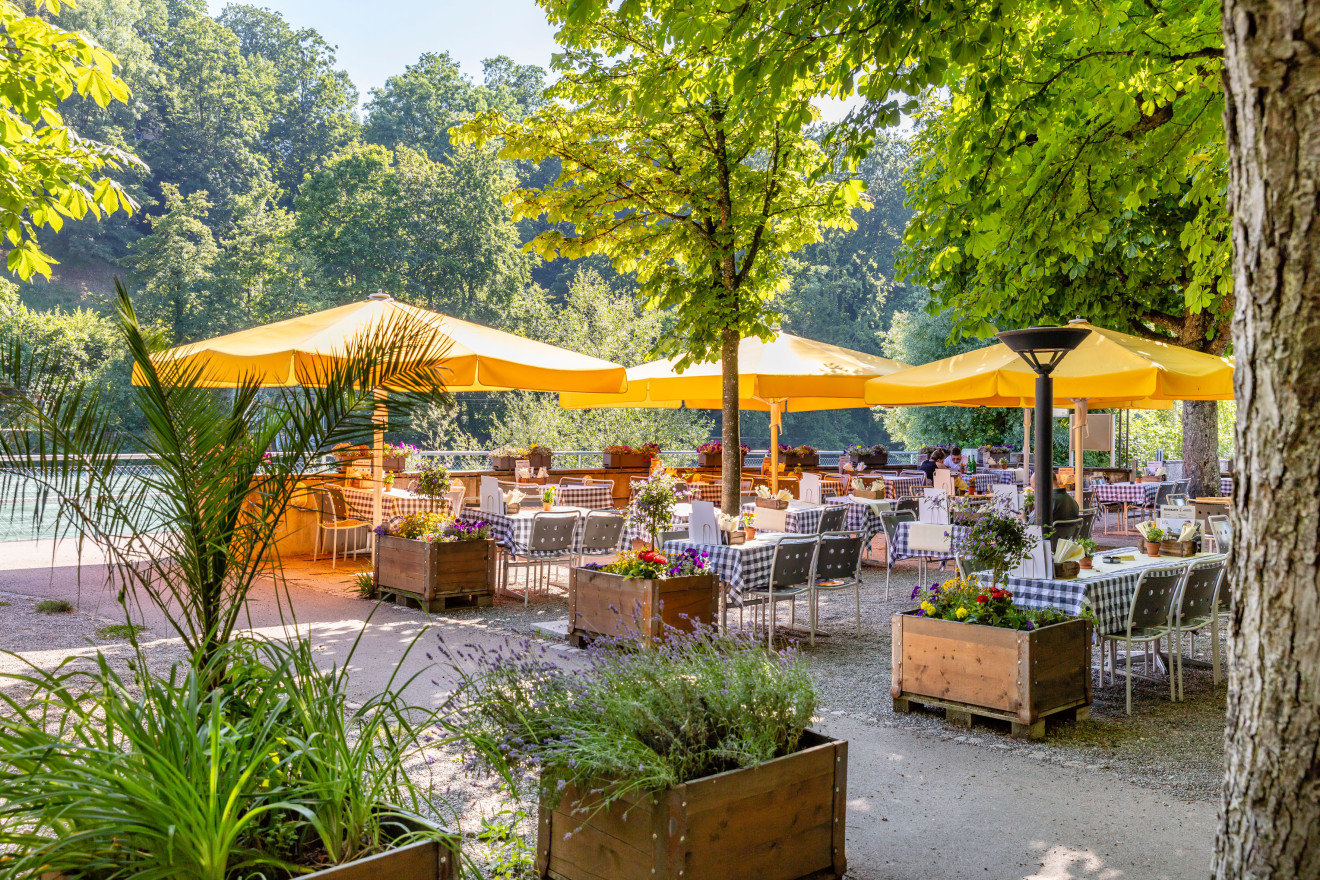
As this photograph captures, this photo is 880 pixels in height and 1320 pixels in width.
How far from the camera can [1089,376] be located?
7914mm

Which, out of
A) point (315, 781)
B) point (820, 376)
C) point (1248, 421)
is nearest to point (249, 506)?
point (315, 781)

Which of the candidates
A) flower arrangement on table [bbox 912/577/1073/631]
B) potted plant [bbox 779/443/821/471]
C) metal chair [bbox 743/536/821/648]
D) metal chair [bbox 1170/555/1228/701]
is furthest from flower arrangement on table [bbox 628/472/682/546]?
potted plant [bbox 779/443/821/471]

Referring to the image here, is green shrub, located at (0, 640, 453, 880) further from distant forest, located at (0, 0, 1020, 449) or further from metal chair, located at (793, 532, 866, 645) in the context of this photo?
distant forest, located at (0, 0, 1020, 449)

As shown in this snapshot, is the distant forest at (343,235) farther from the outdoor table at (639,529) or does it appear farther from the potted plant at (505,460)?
the outdoor table at (639,529)

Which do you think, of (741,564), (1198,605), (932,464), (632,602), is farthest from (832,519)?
(932,464)

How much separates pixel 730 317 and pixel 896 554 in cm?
297

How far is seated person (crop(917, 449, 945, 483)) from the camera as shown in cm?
1607

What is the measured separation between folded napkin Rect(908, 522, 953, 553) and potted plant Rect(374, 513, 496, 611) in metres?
3.62

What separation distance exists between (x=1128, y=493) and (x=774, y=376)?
Result: 7.09 meters

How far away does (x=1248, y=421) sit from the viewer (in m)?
1.86

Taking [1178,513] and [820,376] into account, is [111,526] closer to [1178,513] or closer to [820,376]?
[820,376]

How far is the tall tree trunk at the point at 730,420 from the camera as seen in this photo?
8.70m

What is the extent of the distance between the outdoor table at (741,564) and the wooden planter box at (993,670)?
1532mm

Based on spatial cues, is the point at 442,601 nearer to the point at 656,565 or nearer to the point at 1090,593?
the point at 656,565
